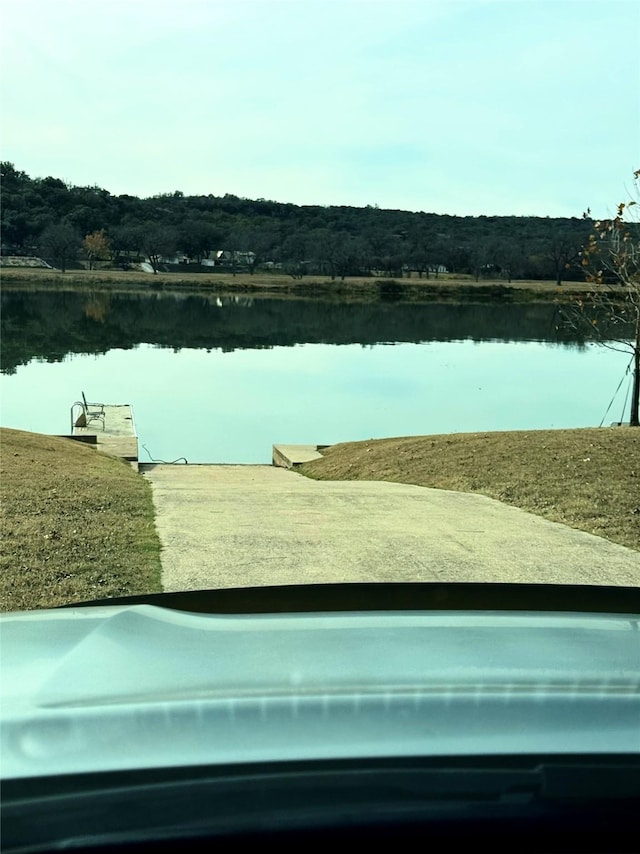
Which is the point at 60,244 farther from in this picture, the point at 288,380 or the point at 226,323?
the point at 288,380

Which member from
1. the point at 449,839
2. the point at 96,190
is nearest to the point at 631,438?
the point at 449,839

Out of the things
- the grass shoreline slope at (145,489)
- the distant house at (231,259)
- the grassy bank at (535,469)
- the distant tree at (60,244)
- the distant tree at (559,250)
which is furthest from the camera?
the distant house at (231,259)

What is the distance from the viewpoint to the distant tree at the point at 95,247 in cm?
10362

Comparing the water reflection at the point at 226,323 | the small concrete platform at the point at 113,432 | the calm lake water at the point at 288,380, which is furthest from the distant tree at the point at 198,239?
the small concrete platform at the point at 113,432

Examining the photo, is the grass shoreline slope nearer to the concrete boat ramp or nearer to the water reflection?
the concrete boat ramp

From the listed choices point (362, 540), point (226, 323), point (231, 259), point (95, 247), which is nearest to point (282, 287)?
point (95, 247)

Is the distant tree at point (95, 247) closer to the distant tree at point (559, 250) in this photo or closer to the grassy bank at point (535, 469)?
the distant tree at point (559, 250)

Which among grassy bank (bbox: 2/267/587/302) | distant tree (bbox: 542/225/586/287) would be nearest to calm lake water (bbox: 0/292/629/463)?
grassy bank (bbox: 2/267/587/302)

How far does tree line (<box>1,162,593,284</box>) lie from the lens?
103m

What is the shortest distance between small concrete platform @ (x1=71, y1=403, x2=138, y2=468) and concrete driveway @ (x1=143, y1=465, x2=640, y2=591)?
5.74 meters

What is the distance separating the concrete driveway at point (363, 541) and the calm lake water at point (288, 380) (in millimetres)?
9489

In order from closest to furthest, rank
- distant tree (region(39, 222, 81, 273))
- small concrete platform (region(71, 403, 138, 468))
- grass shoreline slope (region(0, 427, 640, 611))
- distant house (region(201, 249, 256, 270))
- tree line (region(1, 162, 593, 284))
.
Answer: grass shoreline slope (region(0, 427, 640, 611)), small concrete platform (region(71, 403, 138, 468)), distant tree (region(39, 222, 81, 273)), tree line (region(1, 162, 593, 284)), distant house (region(201, 249, 256, 270))

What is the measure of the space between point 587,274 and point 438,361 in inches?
900

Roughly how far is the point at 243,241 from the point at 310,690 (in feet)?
384
